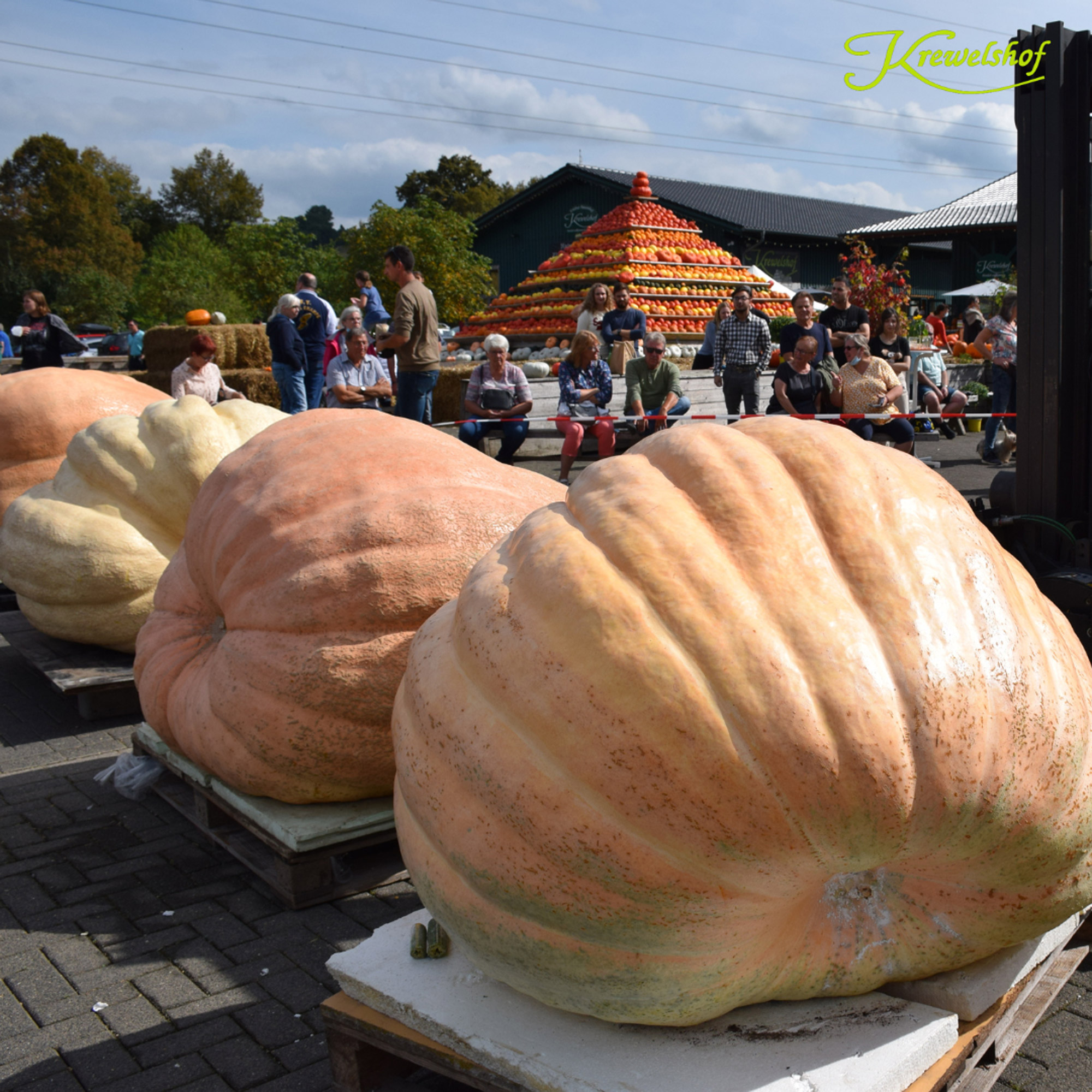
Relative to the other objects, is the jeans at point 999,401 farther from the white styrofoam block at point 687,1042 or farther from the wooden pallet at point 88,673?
the white styrofoam block at point 687,1042

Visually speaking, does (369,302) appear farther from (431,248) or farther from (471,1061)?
(431,248)

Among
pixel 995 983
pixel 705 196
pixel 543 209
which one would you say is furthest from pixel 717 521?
pixel 705 196

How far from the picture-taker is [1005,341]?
11.6 meters

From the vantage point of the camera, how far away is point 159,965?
2.64 metres

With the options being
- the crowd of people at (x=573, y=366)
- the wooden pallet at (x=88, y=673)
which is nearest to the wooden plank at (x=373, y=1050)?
the wooden pallet at (x=88, y=673)

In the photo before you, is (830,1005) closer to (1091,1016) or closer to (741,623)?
(741,623)

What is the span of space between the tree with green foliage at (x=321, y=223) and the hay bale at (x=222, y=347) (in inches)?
3636

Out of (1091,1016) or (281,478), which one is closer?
(1091,1016)

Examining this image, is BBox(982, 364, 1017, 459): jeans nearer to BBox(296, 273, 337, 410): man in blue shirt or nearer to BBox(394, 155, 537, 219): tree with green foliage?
BBox(296, 273, 337, 410): man in blue shirt

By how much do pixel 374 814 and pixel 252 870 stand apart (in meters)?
0.47

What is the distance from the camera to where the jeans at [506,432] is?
923 centimetres

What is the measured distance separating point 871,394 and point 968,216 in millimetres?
30120

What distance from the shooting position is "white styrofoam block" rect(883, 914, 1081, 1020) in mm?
1864

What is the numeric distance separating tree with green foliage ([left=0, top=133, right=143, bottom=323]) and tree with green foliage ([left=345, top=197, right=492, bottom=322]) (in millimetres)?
19133
